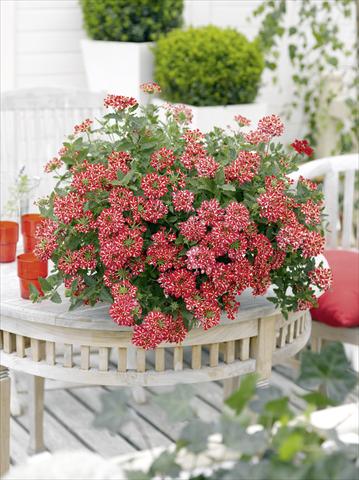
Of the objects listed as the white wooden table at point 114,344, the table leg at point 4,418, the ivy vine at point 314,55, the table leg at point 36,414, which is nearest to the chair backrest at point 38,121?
the table leg at point 36,414

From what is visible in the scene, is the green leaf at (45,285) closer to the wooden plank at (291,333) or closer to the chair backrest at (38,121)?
the wooden plank at (291,333)

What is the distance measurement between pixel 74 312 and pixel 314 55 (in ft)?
12.4

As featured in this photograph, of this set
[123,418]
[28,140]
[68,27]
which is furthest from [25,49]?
[123,418]

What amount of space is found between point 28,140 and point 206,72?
1374mm

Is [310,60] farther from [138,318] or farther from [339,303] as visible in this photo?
[138,318]

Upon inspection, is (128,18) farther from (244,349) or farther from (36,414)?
(244,349)

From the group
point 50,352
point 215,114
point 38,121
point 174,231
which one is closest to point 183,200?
point 174,231

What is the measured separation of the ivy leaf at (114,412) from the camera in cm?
91

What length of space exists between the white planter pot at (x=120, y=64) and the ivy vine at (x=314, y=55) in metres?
0.69

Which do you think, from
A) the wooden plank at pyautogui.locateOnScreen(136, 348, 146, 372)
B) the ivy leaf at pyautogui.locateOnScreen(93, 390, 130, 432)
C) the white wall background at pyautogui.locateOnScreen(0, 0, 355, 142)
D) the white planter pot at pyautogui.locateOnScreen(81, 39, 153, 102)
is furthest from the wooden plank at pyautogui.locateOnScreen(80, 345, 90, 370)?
the white wall background at pyautogui.locateOnScreen(0, 0, 355, 142)

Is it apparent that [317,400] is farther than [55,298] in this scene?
No

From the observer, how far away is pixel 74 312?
2062 millimetres

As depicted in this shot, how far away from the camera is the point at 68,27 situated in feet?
15.8

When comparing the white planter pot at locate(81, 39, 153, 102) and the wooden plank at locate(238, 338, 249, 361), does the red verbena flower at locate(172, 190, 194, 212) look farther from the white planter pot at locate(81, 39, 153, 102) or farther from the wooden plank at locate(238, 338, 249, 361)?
the white planter pot at locate(81, 39, 153, 102)
